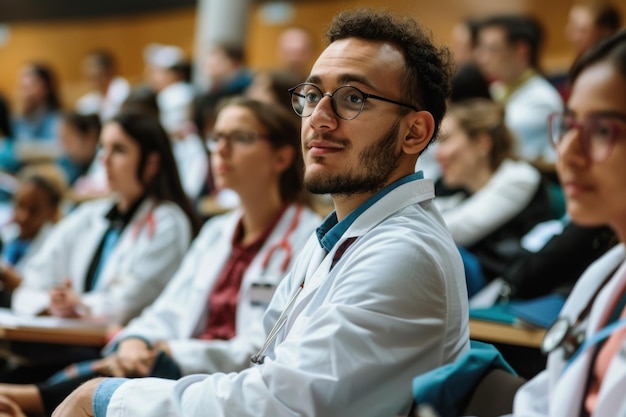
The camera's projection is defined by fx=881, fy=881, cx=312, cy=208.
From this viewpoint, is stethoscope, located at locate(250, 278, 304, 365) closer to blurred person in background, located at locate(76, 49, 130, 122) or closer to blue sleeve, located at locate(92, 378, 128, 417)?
blue sleeve, located at locate(92, 378, 128, 417)

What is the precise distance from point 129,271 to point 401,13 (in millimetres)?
1859

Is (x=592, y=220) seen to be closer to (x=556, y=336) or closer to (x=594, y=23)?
(x=556, y=336)

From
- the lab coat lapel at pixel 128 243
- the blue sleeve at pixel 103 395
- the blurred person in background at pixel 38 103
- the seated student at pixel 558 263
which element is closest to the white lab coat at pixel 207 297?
the lab coat lapel at pixel 128 243

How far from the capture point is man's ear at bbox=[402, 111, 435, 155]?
1872 millimetres

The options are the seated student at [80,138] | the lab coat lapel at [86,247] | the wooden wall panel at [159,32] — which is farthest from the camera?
the wooden wall panel at [159,32]

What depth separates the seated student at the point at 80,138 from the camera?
5.96m

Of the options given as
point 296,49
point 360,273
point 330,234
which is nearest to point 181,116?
point 296,49

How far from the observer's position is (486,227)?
3365 millimetres

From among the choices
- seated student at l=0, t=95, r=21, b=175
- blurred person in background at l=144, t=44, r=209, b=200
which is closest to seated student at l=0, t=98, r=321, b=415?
blurred person in background at l=144, t=44, r=209, b=200

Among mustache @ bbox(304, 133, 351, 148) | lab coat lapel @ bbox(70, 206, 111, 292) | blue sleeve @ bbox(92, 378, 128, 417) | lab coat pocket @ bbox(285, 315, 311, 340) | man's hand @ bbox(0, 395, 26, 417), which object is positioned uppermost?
mustache @ bbox(304, 133, 351, 148)

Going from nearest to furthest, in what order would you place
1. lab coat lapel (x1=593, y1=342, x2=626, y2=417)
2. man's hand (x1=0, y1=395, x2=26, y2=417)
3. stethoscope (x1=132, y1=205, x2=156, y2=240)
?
lab coat lapel (x1=593, y1=342, x2=626, y2=417) < man's hand (x1=0, y1=395, x2=26, y2=417) < stethoscope (x1=132, y1=205, x2=156, y2=240)

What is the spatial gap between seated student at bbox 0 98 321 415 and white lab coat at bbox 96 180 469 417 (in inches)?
37.9

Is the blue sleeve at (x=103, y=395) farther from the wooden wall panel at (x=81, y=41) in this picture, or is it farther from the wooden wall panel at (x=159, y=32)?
the wooden wall panel at (x=81, y=41)

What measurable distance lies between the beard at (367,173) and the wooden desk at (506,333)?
0.90 meters
